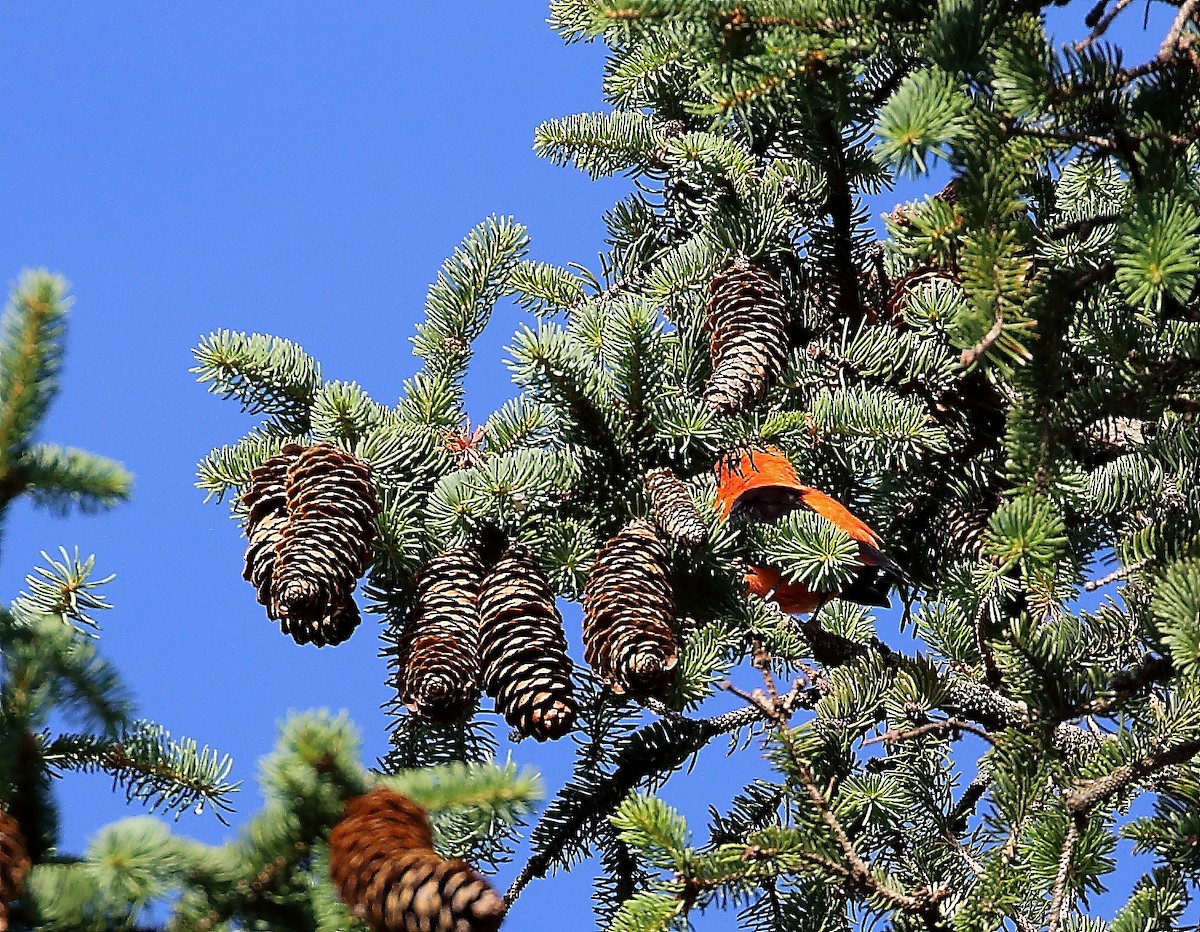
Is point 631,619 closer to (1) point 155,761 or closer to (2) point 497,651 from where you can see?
(2) point 497,651

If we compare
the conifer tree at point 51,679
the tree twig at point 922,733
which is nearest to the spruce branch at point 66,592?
the conifer tree at point 51,679

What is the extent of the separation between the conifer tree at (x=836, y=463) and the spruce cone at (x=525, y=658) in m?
0.08

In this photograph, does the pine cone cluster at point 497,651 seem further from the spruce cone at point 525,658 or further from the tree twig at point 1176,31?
the tree twig at point 1176,31

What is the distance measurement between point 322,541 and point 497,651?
0.35 m

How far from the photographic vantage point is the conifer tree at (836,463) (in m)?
1.98

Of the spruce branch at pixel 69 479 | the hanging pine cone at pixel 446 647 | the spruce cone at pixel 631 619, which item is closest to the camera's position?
the spruce branch at pixel 69 479

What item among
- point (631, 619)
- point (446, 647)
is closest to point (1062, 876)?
point (631, 619)

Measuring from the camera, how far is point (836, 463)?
9.99 ft

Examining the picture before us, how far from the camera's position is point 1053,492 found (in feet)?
6.93

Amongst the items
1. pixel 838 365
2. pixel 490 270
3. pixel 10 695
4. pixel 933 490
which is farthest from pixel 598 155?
pixel 10 695

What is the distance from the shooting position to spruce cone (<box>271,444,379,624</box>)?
8.00 ft

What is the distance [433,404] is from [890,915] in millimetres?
1322

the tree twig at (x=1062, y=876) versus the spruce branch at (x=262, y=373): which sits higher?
the spruce branch at (x=262, y=373)

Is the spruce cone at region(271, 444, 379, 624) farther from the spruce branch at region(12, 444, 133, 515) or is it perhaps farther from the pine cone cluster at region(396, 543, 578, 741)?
the spruce branch at region(12, 444, 133, 515)
